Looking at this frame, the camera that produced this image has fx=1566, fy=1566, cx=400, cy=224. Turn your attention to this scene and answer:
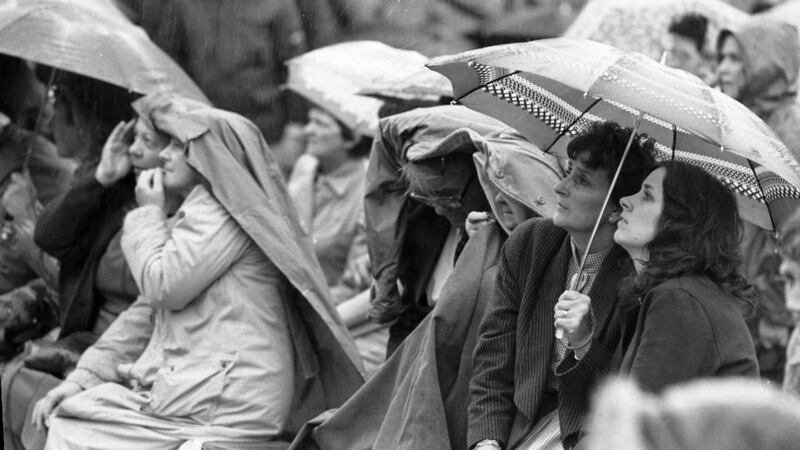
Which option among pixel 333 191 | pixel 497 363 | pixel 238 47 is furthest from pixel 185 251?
pixel 238 47

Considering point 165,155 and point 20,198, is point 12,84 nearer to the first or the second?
point 20,198

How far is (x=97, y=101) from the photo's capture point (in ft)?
24.8

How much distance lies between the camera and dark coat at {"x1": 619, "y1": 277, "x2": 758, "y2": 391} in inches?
159

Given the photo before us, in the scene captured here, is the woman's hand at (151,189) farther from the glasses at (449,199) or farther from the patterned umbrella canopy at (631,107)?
the patterned umbrella canopy at (631,107)

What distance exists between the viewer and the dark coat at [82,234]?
22.3 feet

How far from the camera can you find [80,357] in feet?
21.8

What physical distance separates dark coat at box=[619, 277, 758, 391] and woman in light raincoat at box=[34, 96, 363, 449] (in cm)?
211

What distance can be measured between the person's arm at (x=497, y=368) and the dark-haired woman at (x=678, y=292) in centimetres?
38

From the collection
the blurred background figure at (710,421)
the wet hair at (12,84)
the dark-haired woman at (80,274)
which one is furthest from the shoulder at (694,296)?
the wet hair at (12,84)

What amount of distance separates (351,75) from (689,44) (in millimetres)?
1886

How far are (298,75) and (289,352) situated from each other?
11.5 feet

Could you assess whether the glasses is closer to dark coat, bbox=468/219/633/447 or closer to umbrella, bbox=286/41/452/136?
dark coat, bbox=468/219/633/447

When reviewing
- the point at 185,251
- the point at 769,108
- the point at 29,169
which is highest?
the point at 185,251

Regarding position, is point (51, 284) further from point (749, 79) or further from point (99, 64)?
point (749, 79)
